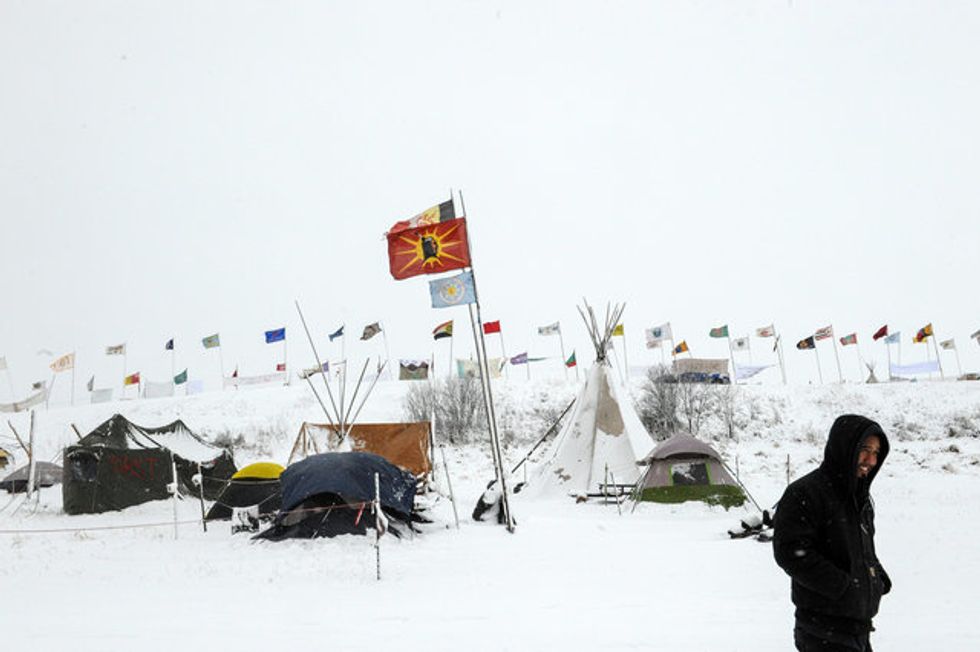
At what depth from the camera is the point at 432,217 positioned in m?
14.5

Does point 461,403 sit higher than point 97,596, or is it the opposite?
point 461,403

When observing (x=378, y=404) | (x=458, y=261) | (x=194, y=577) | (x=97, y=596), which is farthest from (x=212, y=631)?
(x=378, y=404)

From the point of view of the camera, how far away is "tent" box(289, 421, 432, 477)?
20.5m

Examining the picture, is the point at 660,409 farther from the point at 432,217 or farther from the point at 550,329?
the point at 432,217

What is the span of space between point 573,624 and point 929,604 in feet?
12.8

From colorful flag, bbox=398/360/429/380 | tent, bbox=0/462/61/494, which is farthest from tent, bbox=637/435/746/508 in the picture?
tent, bbox=0/462/61/494

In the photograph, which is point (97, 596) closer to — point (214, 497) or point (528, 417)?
point (214, 497)

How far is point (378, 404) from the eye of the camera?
48875 millimetres

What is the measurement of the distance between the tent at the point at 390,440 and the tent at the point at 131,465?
3.22 metres

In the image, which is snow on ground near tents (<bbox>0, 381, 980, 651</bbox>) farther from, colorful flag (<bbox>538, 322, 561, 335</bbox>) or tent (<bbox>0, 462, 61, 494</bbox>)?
colorful flag (<bbox>538, 322, 561, 335</bbox>)

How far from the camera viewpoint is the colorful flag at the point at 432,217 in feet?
47.3

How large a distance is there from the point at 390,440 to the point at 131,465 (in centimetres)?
769

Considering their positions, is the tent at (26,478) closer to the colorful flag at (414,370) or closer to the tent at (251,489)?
the tent at (251,489)

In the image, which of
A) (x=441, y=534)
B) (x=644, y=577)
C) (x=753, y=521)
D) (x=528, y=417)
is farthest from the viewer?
(x=528, y=417)
